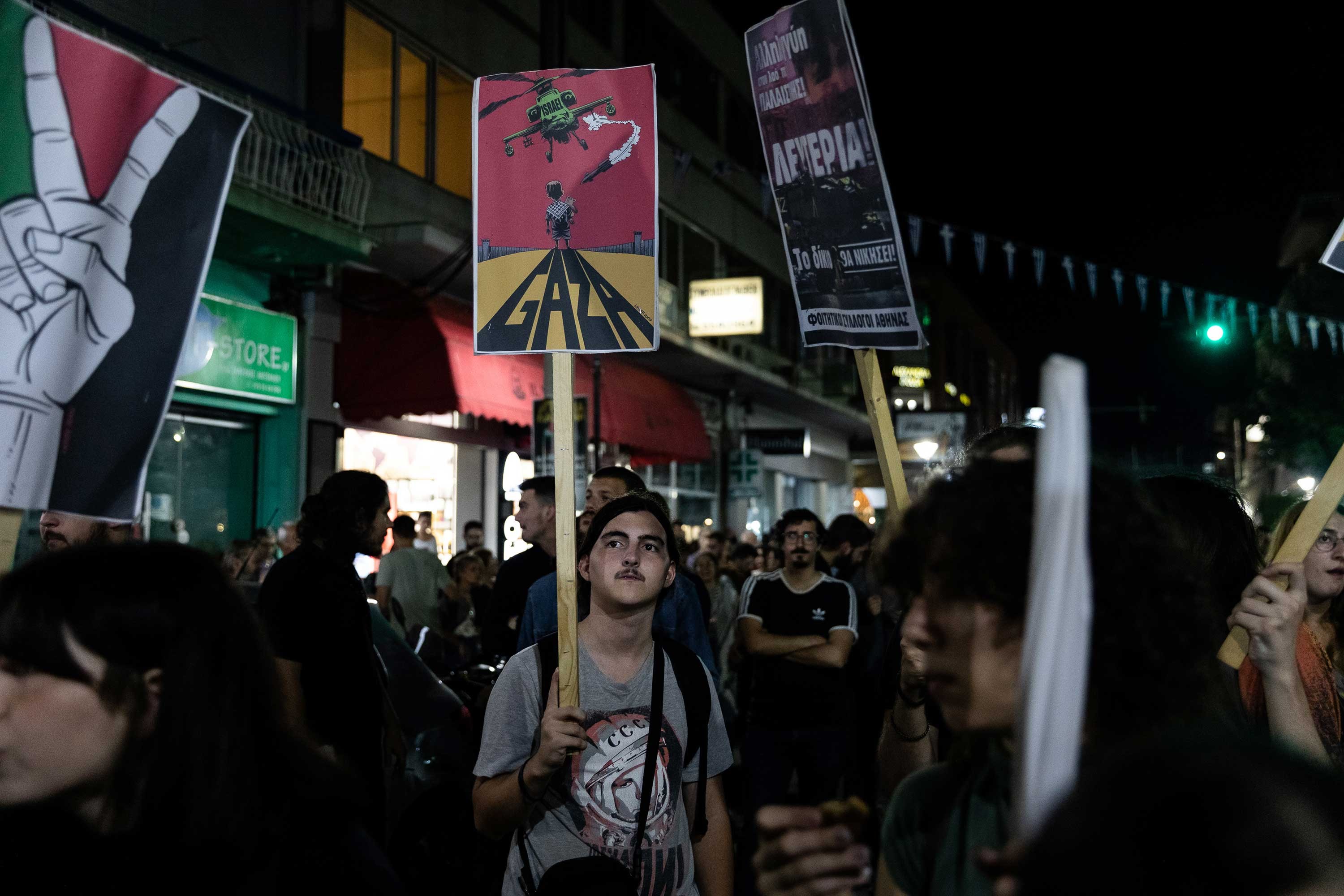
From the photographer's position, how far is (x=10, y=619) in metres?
1.83

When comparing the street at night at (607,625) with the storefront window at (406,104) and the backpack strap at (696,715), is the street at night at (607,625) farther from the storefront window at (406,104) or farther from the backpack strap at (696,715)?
the storefront window at (406,104)

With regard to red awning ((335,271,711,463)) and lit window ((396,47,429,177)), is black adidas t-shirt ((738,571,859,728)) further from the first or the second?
lit window ((396,47,429,177))

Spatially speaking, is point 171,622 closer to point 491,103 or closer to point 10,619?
point 10,619

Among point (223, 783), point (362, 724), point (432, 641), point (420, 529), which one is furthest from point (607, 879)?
point (420, 529)

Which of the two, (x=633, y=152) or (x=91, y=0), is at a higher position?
(x=91, y=0)

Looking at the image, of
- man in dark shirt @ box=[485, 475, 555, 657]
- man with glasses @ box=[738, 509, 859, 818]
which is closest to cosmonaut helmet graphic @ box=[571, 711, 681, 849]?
man in dark shirt @ box=[485, 475, 555, 657]

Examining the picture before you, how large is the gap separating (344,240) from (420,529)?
15.4 ft

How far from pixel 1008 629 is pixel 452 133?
621 inches

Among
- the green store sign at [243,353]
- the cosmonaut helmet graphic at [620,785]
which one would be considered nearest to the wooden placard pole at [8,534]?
the cosmonaut helmet graphic at [620,785]

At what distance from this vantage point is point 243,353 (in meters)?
12.5

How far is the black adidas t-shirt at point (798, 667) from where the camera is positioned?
6.80m

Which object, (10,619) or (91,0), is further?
(91,0)

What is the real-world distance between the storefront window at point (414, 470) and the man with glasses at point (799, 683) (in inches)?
321

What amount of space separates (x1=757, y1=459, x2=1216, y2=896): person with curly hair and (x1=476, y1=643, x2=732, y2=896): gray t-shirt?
5.59ft
